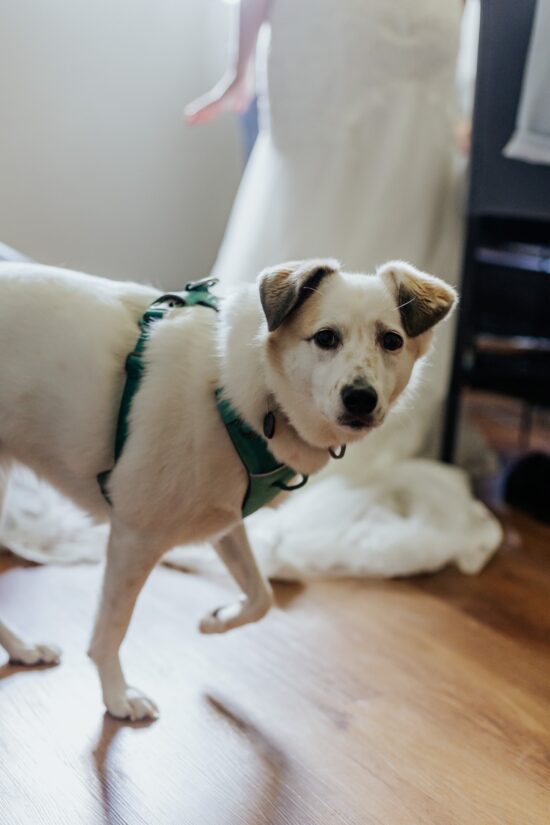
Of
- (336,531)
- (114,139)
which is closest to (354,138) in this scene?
(114,139)

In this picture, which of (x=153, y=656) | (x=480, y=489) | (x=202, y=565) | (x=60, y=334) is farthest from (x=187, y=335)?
(x=480, y=489)

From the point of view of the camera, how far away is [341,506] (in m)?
1.97

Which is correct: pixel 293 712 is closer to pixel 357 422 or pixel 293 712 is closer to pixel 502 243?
pixel 357 422

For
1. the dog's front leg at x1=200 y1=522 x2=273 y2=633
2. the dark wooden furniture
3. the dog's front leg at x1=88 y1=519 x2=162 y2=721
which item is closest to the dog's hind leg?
the dog's front leg at x1=88 y1=519 x2=162 y2=721

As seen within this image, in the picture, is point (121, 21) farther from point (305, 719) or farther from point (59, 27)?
point (305, 719)

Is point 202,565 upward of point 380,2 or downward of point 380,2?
downward

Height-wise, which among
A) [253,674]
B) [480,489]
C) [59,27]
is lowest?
[480,489]

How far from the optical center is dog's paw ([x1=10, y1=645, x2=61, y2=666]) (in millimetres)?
1363

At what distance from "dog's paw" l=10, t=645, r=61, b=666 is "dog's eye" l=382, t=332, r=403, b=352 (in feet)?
2.73

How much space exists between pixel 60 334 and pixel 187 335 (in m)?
0.19

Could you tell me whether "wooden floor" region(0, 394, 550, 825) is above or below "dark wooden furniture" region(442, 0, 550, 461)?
below

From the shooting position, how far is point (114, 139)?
2.51 m

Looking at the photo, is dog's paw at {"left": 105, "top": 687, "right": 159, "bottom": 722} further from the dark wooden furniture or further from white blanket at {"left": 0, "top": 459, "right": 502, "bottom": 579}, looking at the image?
the dark wooden furniture

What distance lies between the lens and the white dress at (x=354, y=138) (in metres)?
2.00
